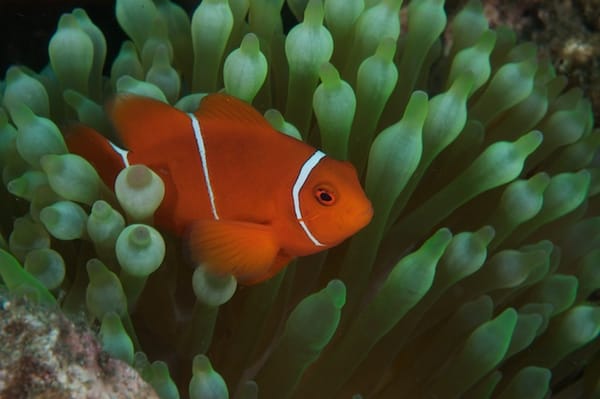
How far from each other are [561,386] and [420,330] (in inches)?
19.6

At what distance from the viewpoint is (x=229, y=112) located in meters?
1.55

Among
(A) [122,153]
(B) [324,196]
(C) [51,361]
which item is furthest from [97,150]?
(C) [51,361]

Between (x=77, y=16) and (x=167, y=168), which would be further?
(x=77, y=16)

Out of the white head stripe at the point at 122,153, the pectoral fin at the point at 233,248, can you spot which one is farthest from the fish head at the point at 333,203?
the white head stripe at the point at 122,153

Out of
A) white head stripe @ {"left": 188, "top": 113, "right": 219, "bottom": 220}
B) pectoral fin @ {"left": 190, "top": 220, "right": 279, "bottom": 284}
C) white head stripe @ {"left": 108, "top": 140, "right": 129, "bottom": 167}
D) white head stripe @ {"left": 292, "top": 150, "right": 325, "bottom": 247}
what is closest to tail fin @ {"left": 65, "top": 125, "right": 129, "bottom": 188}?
white head stripe @ {"left": 108, "top": 140, "right": 129, "bottom": 167}

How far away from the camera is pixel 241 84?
1.71 m

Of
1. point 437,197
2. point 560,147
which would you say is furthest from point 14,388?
point 560,147

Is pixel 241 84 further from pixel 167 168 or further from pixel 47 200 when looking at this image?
pixel 47 200

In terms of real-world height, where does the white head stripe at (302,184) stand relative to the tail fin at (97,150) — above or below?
above

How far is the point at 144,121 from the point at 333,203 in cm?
48

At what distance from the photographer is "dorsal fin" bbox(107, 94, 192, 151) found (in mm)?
1565

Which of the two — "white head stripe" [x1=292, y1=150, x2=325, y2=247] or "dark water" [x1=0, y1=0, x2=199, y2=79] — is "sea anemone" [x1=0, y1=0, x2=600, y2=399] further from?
"dark water" [x1=0, y1=0, x2=199, y2=79]

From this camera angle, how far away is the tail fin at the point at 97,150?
1.57 m

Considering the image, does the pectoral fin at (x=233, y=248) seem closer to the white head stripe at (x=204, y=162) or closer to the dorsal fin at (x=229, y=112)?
the white head stripe at (x=204, y=162)
